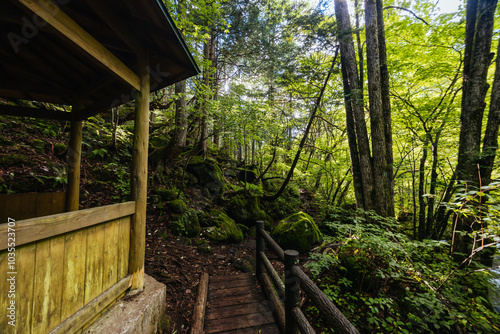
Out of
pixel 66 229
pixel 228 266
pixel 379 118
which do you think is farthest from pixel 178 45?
pixel 379 118

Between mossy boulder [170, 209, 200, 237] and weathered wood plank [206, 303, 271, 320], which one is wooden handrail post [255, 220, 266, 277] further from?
mossy boulder [170, 209, 200, 237]

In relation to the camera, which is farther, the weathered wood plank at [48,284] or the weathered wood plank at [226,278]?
the weathered wood plank at [226,278]

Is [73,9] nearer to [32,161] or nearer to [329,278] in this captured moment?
[32,161]

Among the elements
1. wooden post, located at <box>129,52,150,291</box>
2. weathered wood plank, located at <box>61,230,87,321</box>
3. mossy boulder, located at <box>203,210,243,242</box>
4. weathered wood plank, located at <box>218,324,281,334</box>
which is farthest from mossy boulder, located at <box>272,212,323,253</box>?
weathered wood plank, located at <box>61,230,87,321</box>

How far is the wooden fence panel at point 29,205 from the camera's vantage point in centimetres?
278

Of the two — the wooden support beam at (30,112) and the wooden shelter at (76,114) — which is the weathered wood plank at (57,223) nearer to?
the wooden shelter at (76,114)

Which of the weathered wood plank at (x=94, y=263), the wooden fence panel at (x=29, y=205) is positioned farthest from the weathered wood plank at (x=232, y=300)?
the wooden fence panel at (x=29, y=205)

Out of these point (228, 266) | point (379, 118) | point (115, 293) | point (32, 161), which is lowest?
point (228, 266)

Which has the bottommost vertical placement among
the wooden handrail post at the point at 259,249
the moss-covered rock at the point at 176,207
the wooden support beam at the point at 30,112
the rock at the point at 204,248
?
the rock at the point at 204,248

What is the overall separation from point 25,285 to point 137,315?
1.10 m

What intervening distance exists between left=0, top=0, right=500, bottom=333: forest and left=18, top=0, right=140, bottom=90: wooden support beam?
298 cm

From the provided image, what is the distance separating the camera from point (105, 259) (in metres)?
2.01

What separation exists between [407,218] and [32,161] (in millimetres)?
13936

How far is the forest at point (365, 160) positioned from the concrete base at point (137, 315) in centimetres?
59
